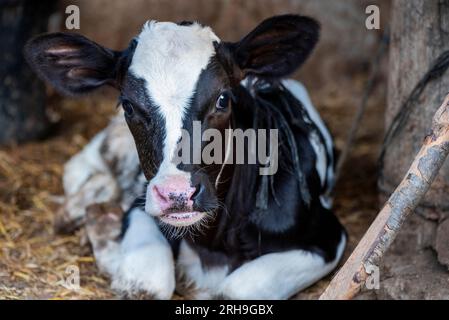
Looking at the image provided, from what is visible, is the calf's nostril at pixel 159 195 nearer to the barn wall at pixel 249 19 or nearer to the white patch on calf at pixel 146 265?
the white patch on calf at pixel 146 265

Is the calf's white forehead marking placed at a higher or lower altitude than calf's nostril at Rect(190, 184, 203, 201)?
higher

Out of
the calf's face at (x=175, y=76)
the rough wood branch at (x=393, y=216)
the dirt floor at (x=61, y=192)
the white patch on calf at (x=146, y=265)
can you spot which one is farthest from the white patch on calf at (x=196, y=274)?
the rough wood branch at (x=393, y=216)

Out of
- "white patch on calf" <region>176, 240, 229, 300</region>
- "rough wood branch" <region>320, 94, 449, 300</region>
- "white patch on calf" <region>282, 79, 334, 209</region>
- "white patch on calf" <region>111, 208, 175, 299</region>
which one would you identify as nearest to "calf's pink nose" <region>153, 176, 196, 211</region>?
"rough wood branch" <region>320, 94, 449, 300</region>

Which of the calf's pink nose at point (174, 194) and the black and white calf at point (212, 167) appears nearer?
the calf's pink nose at point (174, 194)

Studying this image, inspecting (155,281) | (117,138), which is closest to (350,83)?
(117,138)

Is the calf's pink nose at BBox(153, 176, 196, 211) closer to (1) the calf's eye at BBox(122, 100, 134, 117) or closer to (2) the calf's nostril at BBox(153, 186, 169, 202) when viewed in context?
(2) the calf's nostril at BBox(153, 186, 169, 202)

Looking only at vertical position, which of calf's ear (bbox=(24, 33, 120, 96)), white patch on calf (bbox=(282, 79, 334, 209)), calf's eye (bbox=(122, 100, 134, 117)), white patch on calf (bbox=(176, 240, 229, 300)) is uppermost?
calf's ear (bbox=(24, 33, 120, 96))

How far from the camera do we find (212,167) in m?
4.74

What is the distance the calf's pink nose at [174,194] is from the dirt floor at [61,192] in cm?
115

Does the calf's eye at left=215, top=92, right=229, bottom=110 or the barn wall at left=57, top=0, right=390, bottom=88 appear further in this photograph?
the barn wall at left=57, top=0, right=390, bottom=88

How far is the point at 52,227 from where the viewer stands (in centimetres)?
620

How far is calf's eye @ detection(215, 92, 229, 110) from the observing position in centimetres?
471

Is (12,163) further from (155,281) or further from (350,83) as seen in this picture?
(350,83)

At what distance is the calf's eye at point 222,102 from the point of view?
471 cm
